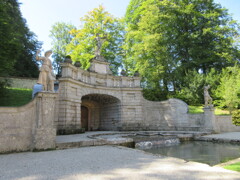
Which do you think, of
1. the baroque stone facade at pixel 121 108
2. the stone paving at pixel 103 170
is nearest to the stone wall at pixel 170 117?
the baroque stone facade at pixel 121 108

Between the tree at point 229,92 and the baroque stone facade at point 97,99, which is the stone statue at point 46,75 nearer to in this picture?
the baroque stone facade at point 97,99

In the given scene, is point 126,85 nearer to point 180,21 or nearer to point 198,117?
point 198,117

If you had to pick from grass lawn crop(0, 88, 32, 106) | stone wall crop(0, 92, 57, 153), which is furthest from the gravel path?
grass lawn crop(0, 88, 32, 106)

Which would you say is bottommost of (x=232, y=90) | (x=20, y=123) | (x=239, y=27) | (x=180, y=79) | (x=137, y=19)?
(x=20, y=123)

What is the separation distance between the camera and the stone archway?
1650cm

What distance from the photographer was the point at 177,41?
75.3 feet

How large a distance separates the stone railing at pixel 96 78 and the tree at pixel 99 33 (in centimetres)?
738

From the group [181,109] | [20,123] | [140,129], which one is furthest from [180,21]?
[20,123]

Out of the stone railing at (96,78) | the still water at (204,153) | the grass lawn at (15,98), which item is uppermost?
Answer: the stone railing at (96,78)

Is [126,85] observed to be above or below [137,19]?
below

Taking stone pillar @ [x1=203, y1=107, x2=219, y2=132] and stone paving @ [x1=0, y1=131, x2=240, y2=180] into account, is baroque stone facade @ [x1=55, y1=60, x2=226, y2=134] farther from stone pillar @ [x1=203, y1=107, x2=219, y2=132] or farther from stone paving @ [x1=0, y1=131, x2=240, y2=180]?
stone paving @ [x1=0, y1=131, x2=240, y2=180]

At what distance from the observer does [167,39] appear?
22672 mm

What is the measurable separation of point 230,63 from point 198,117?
12245 millimetres

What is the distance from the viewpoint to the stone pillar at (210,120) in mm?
14078
